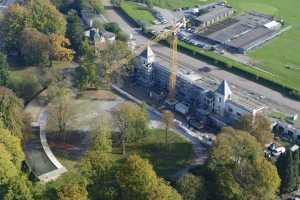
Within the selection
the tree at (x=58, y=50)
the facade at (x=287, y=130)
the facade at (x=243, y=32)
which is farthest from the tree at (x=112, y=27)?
the facade at (x=287, y=130)

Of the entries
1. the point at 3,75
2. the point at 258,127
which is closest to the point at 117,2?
the point at 3,75

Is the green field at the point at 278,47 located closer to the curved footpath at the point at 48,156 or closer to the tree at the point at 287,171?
the tree at the point at 287,171

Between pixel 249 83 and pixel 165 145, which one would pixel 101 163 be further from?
pixel 249 83

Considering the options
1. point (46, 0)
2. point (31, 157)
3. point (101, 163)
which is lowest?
point (31, 157)

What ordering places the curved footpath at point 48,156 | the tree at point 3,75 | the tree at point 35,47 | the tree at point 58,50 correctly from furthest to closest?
the tree at point 58,50 < the tree at point 35,47 < the tree at point 3,75 < the curved footpath at point 48,156

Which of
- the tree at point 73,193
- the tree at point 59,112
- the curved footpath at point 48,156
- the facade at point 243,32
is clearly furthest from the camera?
the facade at point 243,32

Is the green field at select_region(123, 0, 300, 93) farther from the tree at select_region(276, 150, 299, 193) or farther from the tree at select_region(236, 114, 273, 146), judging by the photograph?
the tree at select_region(276, 150, 299, 193)

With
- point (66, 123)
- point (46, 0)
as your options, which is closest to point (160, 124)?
point (66, 123)
